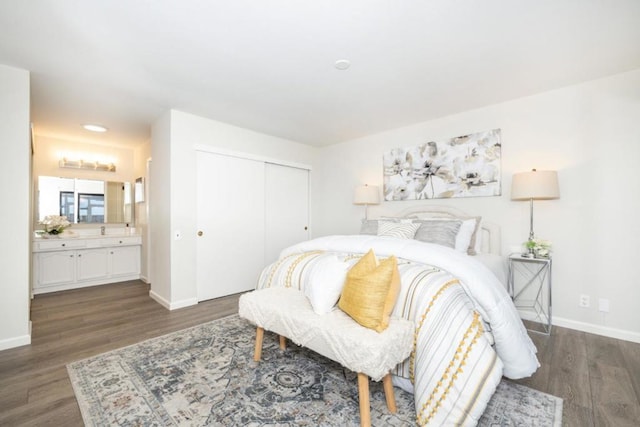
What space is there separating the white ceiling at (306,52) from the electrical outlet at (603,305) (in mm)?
2052

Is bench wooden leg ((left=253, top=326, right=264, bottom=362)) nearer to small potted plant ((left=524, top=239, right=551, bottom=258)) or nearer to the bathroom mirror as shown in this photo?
small potted plant ((left=524, top=239, right=551, bottom=258))

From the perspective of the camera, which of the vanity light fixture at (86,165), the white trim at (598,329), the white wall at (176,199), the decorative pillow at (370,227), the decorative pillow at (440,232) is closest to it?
the white trim at (598,329)

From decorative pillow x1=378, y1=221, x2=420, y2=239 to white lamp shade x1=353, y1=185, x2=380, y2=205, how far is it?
74cm

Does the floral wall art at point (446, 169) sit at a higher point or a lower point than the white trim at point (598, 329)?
higher

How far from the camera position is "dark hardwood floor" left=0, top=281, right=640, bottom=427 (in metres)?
1.62

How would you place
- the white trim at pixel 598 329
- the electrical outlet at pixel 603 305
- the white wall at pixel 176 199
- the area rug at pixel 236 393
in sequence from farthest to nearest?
the white wall at pixel 176 199, the electrical outlet at pixel 603 305, the white trim at pixel 598 329, the area rug at pixel 236 393

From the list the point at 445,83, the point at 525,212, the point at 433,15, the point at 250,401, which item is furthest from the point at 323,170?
the point at 250,401

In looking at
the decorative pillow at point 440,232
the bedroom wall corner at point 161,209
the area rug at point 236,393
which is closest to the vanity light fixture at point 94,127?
the bedroom wall corner at point 161,209

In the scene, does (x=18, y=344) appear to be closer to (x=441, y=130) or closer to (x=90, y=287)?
(x=90, y=287)

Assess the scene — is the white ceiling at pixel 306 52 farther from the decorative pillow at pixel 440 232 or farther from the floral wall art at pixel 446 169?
the decorative pillow at pixel 440 232

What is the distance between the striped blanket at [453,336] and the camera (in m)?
1.43

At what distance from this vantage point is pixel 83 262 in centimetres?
436

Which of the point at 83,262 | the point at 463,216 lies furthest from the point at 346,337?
the point at 83,262

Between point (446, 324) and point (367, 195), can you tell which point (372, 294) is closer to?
point (446, 324)
